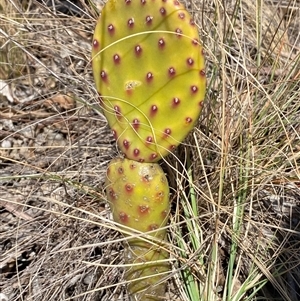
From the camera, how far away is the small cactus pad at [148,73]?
1.17m

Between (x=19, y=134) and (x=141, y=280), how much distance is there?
792 mm

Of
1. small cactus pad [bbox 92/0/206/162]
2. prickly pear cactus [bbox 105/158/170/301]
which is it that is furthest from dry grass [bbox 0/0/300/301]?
small cactus pad [bbox 92/0/206/162]

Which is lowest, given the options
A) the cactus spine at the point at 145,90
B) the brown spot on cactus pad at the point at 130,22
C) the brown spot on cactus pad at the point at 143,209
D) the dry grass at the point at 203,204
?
the dry grass at the point at 203,204

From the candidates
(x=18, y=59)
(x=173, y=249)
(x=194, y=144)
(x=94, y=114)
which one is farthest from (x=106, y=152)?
(x=18, y=59)

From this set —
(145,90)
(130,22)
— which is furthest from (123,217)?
(130,22)

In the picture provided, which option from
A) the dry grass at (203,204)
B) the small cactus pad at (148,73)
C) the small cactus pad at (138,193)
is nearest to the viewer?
the small cactus pad at (148,73)

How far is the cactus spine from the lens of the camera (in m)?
1.17

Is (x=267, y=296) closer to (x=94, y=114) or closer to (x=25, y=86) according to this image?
(x=94, y=114)

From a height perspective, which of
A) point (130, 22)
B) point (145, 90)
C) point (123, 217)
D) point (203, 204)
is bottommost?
point (203, 204)

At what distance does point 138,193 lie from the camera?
50.6 inches

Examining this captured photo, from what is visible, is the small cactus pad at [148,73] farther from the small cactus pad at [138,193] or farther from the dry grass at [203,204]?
the dry grass at [203,204]

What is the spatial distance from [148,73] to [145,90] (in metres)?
0.04

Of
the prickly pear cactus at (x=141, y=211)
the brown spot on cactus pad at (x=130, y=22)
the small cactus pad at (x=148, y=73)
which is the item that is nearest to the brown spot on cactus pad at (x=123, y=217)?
the prickly pear cactus at (x=141, y=211)

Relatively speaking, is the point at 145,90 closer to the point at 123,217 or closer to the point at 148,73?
the point at 148,73
